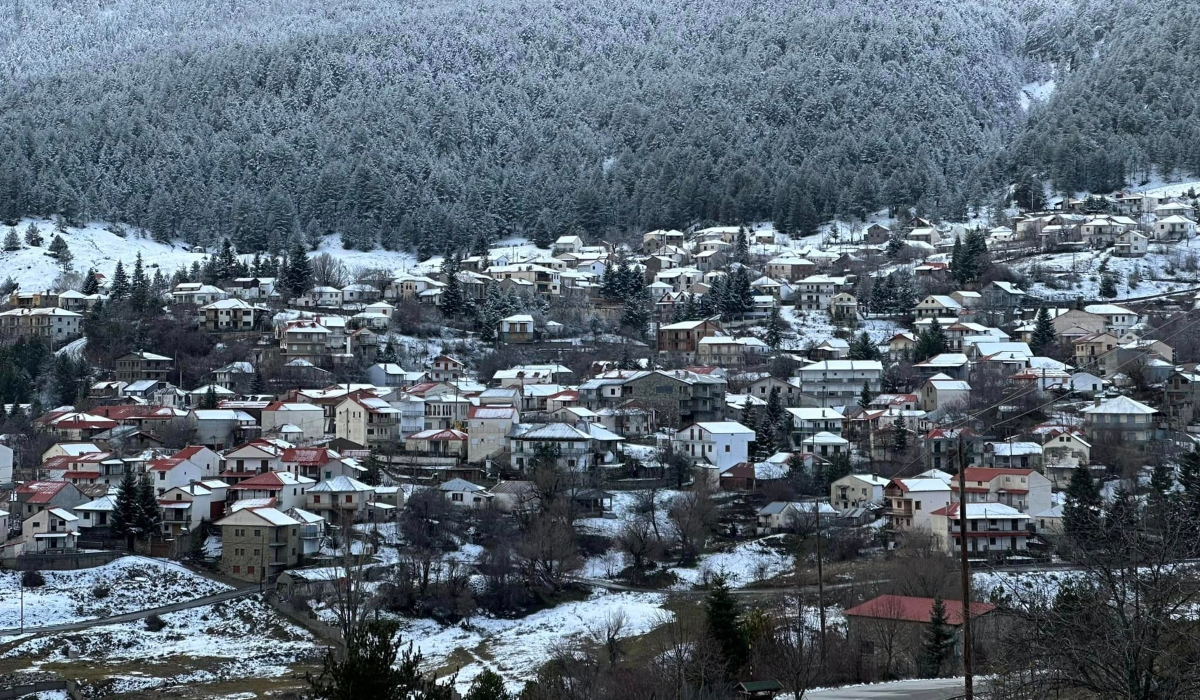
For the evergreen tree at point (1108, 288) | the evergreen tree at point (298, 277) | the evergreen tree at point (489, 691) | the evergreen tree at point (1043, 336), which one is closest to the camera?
the evergreen tree at point (489, 691)

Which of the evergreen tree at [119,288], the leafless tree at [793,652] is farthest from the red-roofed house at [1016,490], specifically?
the evergreen tree at [119,288]

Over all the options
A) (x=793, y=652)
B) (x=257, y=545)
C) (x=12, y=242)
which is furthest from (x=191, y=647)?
(x=12, y=242)

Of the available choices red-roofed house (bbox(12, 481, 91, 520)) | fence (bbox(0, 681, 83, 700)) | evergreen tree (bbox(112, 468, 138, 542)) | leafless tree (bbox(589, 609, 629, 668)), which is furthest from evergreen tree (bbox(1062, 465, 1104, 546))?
red-roofed house (bbox(12, 481, 91, 520))

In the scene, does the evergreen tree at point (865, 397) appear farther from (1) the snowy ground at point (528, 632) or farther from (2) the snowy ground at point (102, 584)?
(2) the snowy ground at point (102, 584)

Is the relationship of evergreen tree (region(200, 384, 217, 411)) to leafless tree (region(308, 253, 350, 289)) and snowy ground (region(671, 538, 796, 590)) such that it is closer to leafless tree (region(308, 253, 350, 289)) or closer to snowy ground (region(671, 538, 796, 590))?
leafless tree (region(308, 253, 350, 289))

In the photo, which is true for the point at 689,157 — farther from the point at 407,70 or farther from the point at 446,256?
the point at 407,70

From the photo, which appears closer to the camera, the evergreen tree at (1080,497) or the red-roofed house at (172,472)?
the evergreen tree at (1080,497)
